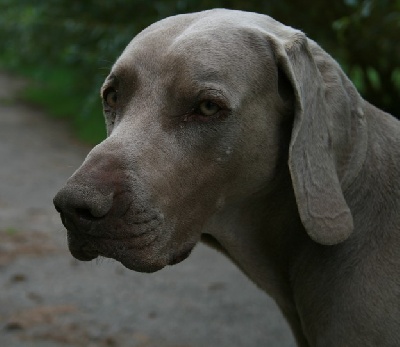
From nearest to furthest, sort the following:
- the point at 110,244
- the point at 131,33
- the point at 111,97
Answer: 1. the point at 110,244
2. the point at 111,97
3. the point at 131,33

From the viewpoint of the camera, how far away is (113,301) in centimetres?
648

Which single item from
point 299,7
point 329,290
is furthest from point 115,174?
point 299,7

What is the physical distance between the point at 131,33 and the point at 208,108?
19.9 ft

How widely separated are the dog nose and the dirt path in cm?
282

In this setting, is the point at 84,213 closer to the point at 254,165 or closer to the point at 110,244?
the point at 110,244

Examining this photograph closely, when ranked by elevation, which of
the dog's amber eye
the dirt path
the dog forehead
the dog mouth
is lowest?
the dirt path

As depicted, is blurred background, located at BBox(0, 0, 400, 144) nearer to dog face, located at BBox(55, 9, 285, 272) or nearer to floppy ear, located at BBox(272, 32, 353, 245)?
dog face, located at BBox(55, 9, 285, 272)

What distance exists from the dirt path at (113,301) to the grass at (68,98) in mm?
3126

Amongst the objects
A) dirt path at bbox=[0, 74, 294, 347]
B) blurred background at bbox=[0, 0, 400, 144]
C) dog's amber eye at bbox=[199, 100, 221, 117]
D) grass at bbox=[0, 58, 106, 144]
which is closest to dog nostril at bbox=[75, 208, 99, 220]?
dog's amber eye at bbox=[199, 100, 221, 117]

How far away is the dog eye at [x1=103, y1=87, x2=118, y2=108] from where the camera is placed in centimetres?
338

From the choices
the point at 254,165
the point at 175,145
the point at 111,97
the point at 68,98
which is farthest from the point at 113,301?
the point at 68,98

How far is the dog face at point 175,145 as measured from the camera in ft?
9.73

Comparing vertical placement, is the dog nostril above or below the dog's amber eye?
below

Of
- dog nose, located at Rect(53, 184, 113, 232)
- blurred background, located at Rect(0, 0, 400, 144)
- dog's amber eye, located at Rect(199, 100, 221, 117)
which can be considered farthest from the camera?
blurred background, located at Rect(0, 0, 400, 144)
